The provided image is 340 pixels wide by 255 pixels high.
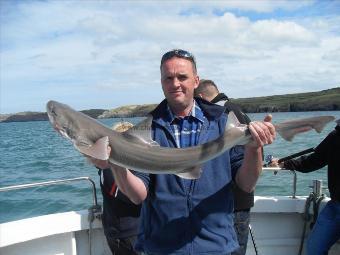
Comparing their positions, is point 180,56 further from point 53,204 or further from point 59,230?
point 53,204

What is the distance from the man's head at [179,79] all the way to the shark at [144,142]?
236 mm

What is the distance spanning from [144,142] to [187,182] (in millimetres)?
415

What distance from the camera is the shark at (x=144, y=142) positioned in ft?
9.33

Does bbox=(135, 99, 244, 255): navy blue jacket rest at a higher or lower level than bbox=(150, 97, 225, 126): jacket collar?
lower

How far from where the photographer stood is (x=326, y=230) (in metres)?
5.32

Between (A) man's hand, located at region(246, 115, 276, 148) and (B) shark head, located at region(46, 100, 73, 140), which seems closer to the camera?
(B) shark head, located at region(46, 100, 73, 140)

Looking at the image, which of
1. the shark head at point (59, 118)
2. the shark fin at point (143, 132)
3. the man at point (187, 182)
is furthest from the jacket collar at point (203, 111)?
the shark head at point (59, 118)

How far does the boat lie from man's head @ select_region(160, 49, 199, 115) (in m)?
2.63

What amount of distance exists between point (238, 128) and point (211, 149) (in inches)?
9.5

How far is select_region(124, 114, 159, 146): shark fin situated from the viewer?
3066 mm

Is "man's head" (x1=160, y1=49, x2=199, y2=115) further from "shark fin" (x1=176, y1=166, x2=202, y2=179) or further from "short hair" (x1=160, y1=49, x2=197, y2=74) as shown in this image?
"shark fin" (x1=176, y1=166, x2=202, y2=179)

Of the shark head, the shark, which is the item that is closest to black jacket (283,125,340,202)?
the shark

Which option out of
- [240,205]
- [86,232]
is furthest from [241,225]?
[86,232]

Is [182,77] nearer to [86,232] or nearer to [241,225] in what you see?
[241,225]
